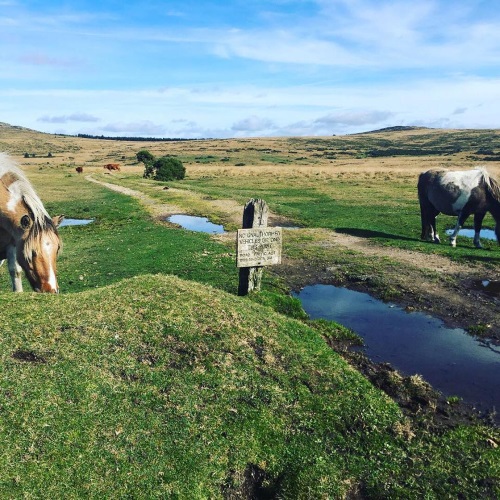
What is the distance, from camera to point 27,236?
11102 millimetres

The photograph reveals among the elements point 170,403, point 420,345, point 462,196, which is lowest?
point 420,345

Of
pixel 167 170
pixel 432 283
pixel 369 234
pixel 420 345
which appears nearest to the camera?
pixel 420 345

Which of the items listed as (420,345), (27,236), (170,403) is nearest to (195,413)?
(170,403)

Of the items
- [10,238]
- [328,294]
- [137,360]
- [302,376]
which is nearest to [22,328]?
[137,360]

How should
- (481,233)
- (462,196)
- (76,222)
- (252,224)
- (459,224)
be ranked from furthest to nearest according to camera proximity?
(76,222), (481,233), (459,224), (462,196), (252,224)

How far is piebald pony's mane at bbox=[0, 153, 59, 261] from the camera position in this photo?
11102mm

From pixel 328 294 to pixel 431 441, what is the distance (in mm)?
9453

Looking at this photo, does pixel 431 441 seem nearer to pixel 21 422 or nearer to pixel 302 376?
pixel 302 376

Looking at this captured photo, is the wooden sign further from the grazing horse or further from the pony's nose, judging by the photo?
the grazing horse

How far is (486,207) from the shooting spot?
24.7 metres

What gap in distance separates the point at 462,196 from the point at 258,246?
1632cm

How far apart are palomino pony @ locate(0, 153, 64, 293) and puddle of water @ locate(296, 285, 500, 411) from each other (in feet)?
28.2

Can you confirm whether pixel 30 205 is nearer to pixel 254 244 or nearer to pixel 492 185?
pixel 254 244

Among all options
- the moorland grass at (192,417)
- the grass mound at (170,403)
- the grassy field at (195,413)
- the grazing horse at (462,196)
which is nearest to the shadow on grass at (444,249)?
the grazing horse at (462,196)
